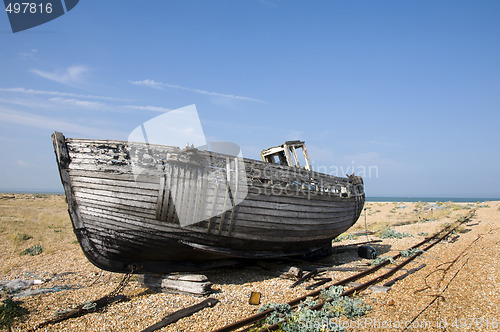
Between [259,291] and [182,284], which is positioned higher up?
[182,284]

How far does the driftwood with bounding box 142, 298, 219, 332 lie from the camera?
5409mm

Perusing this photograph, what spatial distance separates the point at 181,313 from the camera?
19.5ft

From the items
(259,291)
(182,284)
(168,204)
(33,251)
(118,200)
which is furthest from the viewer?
(33,251)

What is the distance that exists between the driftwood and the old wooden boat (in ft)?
4.43

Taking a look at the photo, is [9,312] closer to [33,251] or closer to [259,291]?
[259,291]

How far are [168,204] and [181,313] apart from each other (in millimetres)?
2432

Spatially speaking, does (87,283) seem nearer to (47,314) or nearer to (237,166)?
(47,314)

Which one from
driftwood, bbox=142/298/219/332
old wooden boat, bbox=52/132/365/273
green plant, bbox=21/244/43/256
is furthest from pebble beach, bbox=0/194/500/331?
old wooden boat, bbox=52/132/365/273

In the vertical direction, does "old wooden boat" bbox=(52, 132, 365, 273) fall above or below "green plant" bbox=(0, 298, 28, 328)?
above

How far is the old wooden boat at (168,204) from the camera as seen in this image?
6.86 metres

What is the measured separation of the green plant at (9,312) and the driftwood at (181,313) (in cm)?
279

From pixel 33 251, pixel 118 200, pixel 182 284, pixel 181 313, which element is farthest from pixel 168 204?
pixel 33 251

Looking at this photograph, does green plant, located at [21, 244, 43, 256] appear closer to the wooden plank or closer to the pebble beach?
the pebble beach

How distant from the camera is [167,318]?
572cm
